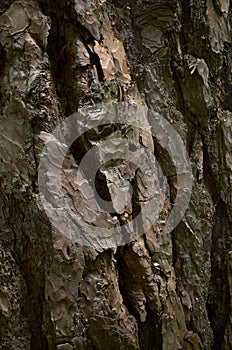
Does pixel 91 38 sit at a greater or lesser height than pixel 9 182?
greater

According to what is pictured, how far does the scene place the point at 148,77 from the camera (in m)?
1.34

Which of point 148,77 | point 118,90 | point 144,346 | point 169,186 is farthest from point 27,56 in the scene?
point 144,346

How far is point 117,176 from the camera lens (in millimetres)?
1220

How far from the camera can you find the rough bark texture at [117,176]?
3.81 ft

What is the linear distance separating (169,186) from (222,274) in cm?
31

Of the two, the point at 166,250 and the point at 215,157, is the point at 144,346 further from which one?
the point at 215,157

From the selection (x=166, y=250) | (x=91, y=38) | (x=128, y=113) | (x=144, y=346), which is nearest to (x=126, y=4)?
(x=91, y=38)

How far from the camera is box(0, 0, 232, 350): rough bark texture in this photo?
3.81 ft

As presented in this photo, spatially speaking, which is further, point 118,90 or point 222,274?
point 222,274

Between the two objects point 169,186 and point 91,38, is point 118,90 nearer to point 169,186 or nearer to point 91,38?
point 91,38

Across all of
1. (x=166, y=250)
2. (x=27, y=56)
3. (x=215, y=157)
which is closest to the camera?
(x=27, y=56)

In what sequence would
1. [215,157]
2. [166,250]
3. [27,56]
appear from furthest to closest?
[215,157], [166,250], [27,56]

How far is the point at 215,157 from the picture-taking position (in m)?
1.43

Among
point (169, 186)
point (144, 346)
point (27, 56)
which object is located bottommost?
point (144, 346)
